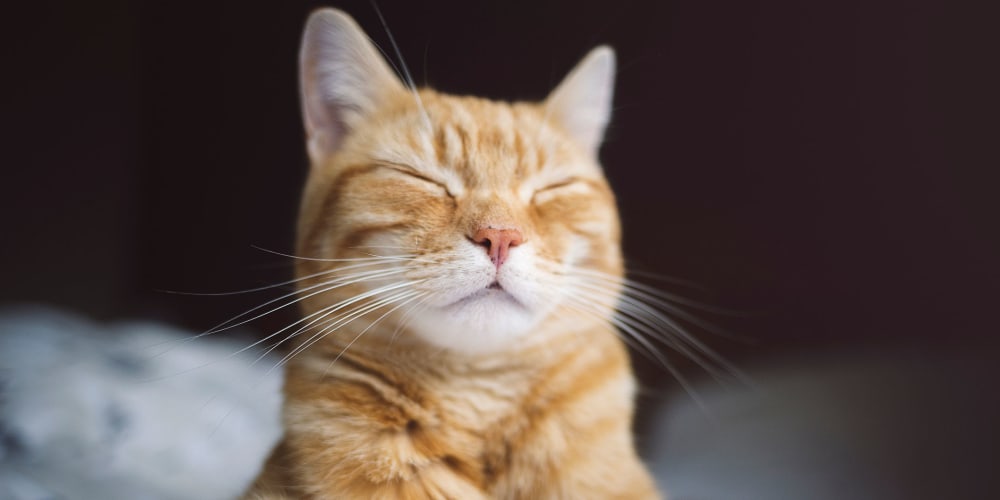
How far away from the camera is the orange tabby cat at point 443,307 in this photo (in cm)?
76

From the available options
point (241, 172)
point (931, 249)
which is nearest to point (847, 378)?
point (931, 249)

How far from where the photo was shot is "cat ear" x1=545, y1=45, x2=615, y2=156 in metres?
0.94

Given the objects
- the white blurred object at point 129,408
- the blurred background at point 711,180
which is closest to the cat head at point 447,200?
the blurred background at point 711,180

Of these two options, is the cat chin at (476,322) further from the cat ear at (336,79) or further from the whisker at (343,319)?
the cat ear at (336,79)

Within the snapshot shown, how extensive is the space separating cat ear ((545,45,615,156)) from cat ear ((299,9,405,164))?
21cm

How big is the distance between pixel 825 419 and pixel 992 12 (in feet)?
1.89

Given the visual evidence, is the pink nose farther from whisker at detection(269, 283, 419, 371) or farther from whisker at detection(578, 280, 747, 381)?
whisker at detection(578, 280, 747, 381)

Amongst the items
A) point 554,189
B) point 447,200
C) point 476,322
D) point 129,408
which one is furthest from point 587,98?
point 129,408

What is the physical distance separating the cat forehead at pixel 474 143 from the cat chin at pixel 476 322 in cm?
15

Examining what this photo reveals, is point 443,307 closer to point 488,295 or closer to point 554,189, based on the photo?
point 488,295

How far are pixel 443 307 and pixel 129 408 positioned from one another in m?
0.75

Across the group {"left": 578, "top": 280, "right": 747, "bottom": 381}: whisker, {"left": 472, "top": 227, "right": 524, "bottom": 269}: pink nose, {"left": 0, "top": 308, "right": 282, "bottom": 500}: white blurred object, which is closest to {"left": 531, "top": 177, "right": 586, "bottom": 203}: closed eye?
{"left": 472, "top": 227, "right": 524, "bottom": 269}: pink nose

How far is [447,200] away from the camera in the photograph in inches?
32.1

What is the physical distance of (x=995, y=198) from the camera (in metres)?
0.92
